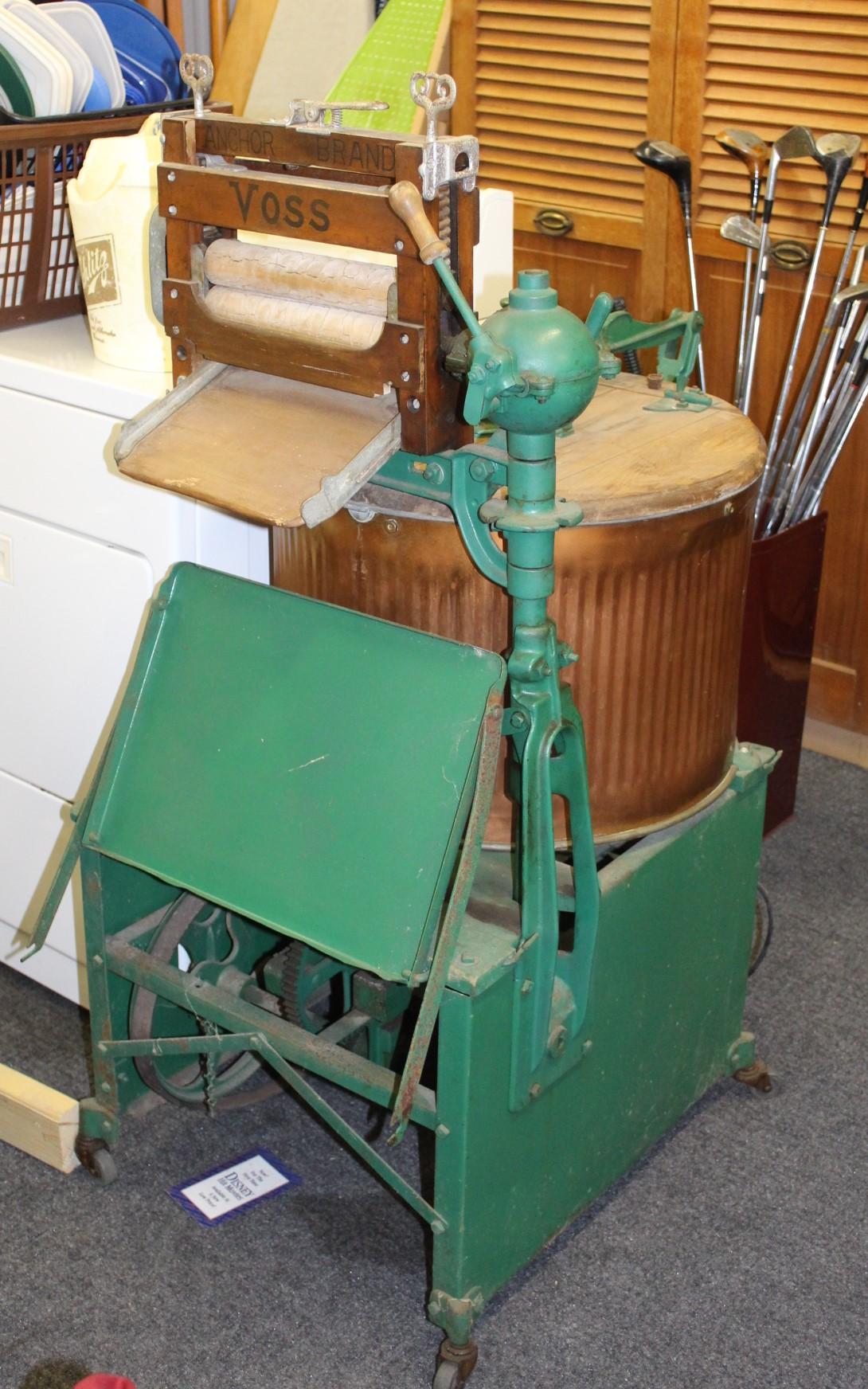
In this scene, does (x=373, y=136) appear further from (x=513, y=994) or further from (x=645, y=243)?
(x=645, y=243)

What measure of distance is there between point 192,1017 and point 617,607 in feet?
3.01

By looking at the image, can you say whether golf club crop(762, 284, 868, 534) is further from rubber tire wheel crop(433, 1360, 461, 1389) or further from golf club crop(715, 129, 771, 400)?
rubber tire wheel crop(433, 1360, 461, 1389)

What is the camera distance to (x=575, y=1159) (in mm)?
1879

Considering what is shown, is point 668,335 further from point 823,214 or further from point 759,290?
point 823,214

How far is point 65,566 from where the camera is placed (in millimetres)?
2090

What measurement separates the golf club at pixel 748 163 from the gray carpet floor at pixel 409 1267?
1.29 metres

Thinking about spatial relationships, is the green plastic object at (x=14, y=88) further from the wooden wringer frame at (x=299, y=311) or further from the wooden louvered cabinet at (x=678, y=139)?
the wooden louvered cabinet at (x=678, y=139)

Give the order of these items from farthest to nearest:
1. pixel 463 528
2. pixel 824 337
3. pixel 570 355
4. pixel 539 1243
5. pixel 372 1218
→ pixel 824 337 → pixel 372 1218 → pixel 539 1243 → pixel 463 528 → pixel 570 355

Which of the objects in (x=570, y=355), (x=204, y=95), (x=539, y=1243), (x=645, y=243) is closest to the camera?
(x=570, y=355)

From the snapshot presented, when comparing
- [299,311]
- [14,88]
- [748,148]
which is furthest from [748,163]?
[299,311]

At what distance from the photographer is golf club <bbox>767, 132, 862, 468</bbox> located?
2576 millimetres

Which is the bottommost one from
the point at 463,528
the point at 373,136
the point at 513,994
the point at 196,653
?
the point at 513,994

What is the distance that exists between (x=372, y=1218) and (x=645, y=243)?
202 cm

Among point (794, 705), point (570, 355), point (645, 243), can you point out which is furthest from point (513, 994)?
point (645, 243)
